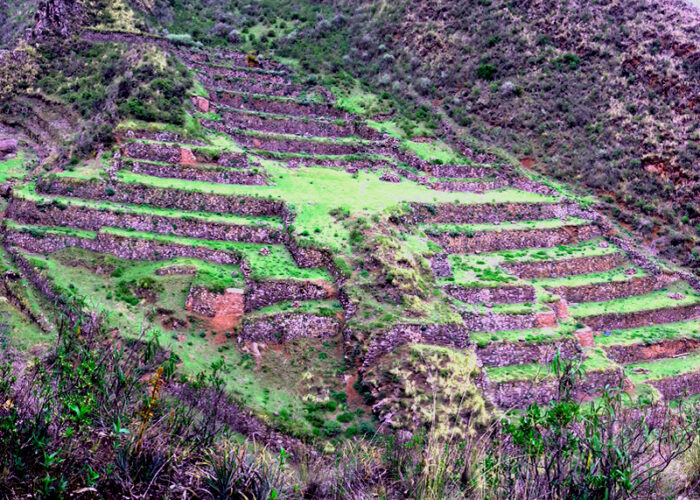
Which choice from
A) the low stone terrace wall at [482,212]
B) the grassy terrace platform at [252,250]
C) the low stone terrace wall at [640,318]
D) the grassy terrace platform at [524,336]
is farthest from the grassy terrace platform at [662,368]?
the grassy terrace platform at [252,250]

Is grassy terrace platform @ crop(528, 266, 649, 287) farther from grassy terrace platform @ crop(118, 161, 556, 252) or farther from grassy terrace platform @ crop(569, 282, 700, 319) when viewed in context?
grassy terrace platform @ crop(118, 161, 556, 252)

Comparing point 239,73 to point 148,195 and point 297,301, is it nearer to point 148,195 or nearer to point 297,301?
point 148,195

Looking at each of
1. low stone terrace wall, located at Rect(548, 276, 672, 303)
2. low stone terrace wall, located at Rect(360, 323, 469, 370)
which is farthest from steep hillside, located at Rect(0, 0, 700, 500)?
low stone terrace wall, located at Rect(548, 276, 672, 303)

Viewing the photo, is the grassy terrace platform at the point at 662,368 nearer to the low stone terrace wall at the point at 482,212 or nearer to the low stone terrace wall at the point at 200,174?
the low stone terrace wall at the point at 482,212

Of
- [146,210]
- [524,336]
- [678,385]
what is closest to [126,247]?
[146,210]

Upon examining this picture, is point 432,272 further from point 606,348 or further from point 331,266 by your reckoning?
point 606,348
